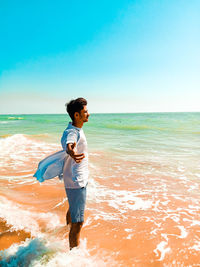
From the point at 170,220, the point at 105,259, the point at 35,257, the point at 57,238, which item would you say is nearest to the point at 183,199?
the point at 170,220

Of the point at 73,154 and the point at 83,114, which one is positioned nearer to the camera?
the point at 73,154

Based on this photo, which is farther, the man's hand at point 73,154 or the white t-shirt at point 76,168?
the white t-shirt at point 76,168

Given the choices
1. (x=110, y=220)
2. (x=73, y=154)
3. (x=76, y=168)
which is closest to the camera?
(x=73, y=154)

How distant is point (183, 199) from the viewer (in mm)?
4754

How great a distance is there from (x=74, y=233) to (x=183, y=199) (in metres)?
3.25

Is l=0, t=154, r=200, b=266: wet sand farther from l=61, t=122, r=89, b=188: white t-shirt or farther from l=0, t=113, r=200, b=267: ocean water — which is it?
l=61, t=122, r=89, b=188: white t-shirt

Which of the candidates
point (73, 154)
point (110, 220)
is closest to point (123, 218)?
point (110, 220)

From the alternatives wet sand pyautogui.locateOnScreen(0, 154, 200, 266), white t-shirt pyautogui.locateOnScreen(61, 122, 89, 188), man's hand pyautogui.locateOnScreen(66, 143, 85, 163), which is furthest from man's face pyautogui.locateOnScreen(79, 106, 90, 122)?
wet sand pyautogui.locateOnScreen(0, 154, 200, 266)

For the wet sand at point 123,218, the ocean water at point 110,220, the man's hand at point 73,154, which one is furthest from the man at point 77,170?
the wet sand at point 123,218

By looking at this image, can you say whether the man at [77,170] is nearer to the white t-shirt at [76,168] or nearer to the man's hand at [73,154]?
the white t-shirt at [76,168]

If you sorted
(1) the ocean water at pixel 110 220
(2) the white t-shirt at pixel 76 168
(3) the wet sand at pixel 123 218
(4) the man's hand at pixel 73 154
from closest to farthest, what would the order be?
(4) the man's hand at pixel 73 154 < (2) the white t-shirt at pixel 76 168 < (1) the ocean water at pixel 110 220 < (3) the wet sand at pixel 123 218

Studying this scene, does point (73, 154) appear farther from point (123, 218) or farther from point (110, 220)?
point (123, 218)

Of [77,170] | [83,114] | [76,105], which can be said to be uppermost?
[76,105]

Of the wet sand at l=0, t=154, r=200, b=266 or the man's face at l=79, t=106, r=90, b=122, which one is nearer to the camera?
the man's face at l=79, t=106, r=90, b=122
